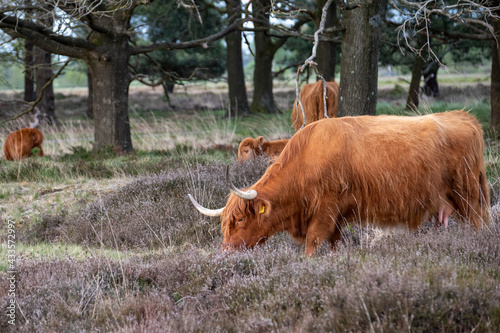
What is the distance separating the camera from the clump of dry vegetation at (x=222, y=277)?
3.42m

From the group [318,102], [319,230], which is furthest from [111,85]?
[319,230]

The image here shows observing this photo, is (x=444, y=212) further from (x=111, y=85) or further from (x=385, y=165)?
(x=111, y=85)

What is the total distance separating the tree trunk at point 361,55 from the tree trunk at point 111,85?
524 cm

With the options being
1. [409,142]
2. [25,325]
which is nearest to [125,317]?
[25,325]

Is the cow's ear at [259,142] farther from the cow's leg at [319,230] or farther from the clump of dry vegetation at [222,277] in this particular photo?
the cow's leg at [319,230]

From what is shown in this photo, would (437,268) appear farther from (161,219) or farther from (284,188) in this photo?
(161,219)

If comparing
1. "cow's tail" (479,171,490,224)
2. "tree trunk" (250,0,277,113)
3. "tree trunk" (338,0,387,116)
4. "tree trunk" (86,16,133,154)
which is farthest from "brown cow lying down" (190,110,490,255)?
"tree trunk" (250,0,277,113)

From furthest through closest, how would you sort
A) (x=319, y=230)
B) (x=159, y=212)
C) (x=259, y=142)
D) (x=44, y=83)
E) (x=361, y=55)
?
(x=44, y=83)
(x=259, y=142)
(x=361, y=55)
(x=159, y=212)
(x=319, y=230)

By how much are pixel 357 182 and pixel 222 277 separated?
64.8 inches

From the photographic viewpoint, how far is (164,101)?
109 ft

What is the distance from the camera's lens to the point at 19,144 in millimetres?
12484

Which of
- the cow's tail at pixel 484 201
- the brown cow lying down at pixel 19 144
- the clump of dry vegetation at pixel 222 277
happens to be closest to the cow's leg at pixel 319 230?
the clump of dry vegetation at pixel 222 277

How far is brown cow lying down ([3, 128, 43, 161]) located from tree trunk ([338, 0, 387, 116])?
7.88 meters

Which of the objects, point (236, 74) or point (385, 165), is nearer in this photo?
point (385, 165)
